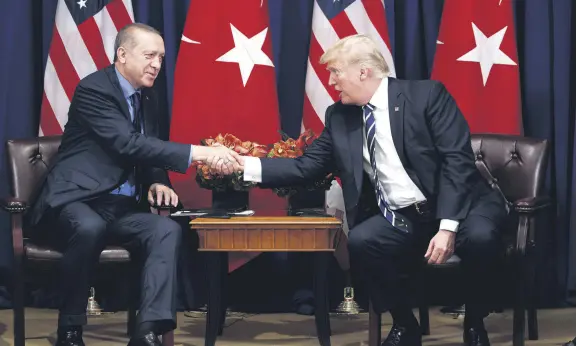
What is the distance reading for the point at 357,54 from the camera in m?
→ 4.91

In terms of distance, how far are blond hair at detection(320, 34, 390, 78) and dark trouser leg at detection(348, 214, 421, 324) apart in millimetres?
743

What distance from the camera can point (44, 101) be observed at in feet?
19.4

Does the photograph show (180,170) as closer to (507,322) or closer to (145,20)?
(145,20)

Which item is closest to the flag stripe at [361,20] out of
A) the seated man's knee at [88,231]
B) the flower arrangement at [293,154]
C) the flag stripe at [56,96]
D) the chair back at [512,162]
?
the chair back at [512,162]

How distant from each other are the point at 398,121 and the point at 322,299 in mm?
933

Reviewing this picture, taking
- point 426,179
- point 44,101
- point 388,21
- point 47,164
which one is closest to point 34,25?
point 44,101

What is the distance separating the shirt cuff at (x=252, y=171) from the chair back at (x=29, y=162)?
1.08m

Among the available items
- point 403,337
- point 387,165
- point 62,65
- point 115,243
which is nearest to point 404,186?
point 387,165

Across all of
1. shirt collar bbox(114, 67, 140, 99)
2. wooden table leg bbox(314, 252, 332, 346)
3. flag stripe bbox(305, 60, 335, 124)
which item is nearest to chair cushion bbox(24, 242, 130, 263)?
shirt collar bbox(114, 67, 140, 99)

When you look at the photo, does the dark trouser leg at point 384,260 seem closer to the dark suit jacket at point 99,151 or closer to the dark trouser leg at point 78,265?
the dark suit jacket at point 99,151

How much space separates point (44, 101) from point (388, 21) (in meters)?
1.98

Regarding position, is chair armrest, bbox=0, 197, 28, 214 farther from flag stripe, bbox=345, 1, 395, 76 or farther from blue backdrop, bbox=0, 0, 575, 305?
flag stripe, bbox=345, 1, 395, 76

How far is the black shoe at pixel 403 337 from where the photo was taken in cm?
483

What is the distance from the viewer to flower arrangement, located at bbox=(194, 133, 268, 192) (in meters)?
5.17
